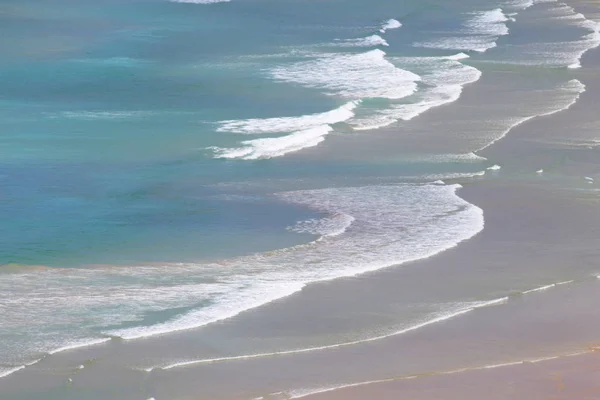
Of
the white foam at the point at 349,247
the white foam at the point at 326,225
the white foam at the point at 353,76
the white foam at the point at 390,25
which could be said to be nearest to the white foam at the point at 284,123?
the white foam at the point at 353,76

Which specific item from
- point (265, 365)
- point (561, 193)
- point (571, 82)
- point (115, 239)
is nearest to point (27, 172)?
point (115, 239)

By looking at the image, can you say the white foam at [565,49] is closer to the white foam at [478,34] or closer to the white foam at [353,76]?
the white foam at [478,34]

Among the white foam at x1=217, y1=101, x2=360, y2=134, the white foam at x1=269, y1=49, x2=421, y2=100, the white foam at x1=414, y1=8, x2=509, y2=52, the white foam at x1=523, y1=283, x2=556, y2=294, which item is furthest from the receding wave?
the white foam at x1=414, y1=8, x2=509, y2=52

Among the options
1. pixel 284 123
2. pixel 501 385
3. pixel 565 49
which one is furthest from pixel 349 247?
pixel 565 49

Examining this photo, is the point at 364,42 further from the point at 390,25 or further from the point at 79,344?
the point at 79,344

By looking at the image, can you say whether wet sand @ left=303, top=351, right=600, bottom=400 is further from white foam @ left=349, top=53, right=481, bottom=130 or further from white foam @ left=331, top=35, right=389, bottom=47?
white foam @ left=331, top=35, right=389, bottom=47
